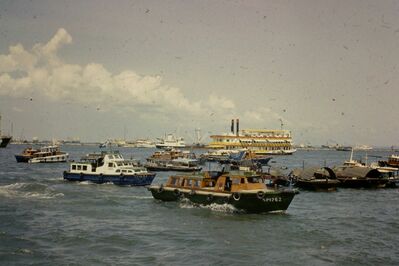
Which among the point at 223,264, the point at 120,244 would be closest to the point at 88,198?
the point at 120,244

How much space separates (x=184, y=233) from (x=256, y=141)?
484 feet

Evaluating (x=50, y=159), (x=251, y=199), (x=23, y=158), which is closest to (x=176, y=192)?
(x=251, y=199)

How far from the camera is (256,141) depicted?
568ft

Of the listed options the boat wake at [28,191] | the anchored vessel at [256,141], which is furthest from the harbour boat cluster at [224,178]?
the anchored vessel at [256,141]

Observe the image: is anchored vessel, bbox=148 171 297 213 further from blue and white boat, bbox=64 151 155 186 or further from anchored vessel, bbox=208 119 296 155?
anchored vessel, bbox=208 119 296 155

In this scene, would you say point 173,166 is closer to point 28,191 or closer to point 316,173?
point 316,173

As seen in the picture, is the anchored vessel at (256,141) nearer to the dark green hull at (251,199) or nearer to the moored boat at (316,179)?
the moored boat at (316,179)

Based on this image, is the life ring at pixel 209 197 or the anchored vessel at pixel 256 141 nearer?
the life ring at pixel 209 197

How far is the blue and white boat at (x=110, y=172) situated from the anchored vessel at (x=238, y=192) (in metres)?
16.6

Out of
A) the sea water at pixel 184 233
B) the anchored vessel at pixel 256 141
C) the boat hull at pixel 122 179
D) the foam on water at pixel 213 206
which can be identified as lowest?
the sea water at pixel 184 233

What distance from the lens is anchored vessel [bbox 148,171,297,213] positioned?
107 feet

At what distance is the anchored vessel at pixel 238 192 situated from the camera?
107 ft

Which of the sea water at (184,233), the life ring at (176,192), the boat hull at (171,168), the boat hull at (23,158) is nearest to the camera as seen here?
the sea water at (184,233)

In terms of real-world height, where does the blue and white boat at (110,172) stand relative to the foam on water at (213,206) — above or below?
above
